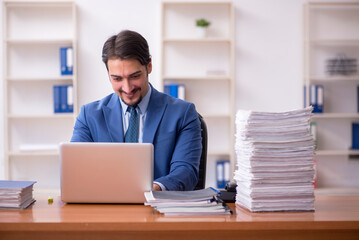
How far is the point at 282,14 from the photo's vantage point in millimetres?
4676

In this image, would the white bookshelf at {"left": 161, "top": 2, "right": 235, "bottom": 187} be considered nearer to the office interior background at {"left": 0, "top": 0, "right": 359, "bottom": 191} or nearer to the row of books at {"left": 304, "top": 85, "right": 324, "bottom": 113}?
the office interior background at {"left": 0, "top": 0, "right": 359, "bottom": 191}

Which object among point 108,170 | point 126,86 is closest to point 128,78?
point 126,86

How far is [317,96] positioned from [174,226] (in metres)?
3.56

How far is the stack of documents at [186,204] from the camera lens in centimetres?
141

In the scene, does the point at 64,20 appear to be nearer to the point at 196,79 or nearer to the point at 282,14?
the point at 196,79

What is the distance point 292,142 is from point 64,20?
11.9ft

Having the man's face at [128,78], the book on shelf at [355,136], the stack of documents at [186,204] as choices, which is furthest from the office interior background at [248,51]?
the stack of documents at [186,204]

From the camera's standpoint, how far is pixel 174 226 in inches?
51.7

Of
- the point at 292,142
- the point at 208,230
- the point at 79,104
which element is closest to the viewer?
the point at 208,230

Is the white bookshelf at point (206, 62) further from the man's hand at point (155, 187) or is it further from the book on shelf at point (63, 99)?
the man's hand at point (155, 187)

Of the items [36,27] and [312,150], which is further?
[36,27]

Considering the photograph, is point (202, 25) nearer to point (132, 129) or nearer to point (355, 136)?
point (355, 136)

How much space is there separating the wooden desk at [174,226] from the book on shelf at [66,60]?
10.3 feet

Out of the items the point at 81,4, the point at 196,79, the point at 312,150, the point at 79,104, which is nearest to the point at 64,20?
the point at 81,4
